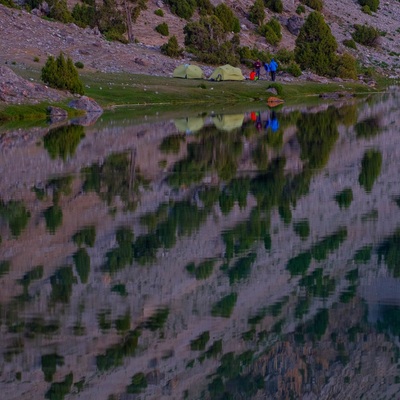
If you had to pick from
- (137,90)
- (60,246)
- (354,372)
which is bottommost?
(137,90)

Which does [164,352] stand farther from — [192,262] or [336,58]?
[336,58]

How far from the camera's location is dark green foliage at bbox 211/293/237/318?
1664cm

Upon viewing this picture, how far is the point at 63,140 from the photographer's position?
47.4 meters

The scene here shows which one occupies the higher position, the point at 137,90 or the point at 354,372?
the point at 354,372

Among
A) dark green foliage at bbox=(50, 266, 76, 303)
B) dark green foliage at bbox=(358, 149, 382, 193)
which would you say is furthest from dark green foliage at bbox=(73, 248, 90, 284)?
dark green foliage at bbox=(358, 149, 382, 193)

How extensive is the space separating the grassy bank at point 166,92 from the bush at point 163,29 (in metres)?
17.1

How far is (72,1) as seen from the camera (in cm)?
11206

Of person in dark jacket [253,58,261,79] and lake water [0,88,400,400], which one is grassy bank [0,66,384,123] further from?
lake water [0,88,400,400]

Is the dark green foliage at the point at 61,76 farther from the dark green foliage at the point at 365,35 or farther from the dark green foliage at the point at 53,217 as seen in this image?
the dark green foliage at the point at 365,35

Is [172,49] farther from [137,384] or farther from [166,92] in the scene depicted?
[137,384]

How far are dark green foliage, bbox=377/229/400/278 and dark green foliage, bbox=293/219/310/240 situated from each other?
1.78m

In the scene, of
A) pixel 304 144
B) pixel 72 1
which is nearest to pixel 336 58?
pixel 72 1

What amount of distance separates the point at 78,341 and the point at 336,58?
3972 inches

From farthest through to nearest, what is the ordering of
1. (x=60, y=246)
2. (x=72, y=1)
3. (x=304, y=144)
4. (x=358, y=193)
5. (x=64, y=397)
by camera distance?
(x=72, y=1), (x=304, y=144), (x=358, y=193), (x=60, y=246), (x=64, y=397)
